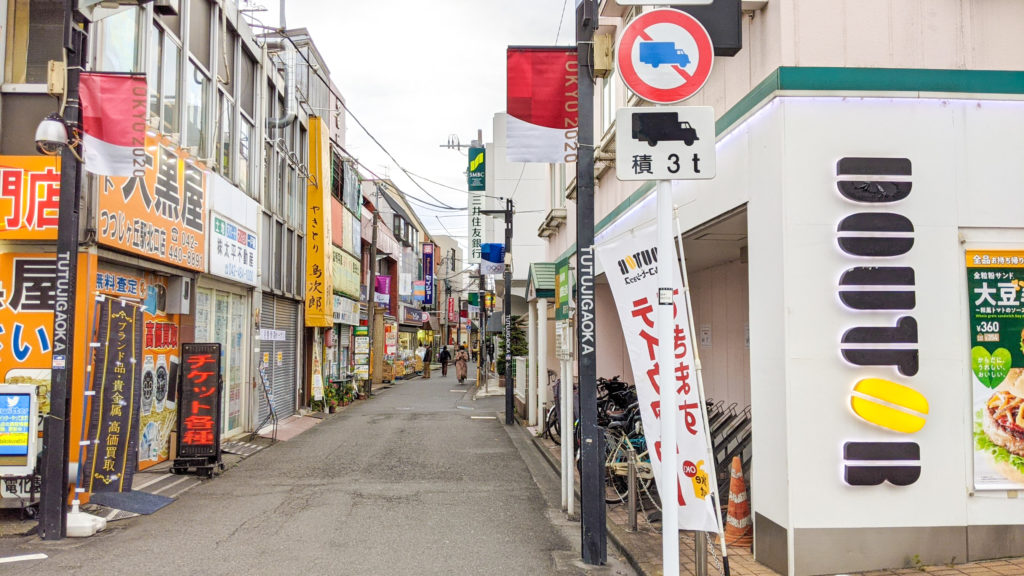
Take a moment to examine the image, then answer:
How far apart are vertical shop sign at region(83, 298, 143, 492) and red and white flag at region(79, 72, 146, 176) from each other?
1744 millimetres

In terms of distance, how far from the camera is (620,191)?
11.2 metres

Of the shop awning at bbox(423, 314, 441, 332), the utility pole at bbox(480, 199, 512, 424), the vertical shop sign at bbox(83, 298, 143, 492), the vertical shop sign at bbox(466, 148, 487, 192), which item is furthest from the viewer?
the shop awning at bbox(423, 314, 441, 332)

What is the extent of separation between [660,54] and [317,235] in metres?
16.7

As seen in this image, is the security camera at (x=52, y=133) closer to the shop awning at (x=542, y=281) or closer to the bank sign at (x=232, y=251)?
the bank sign at (x=232, y=251)

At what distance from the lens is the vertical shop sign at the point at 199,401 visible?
10469 mm

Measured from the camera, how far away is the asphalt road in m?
6.31

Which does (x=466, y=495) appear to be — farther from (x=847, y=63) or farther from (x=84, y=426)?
(x=847, y=63)

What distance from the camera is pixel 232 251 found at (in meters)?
14.0

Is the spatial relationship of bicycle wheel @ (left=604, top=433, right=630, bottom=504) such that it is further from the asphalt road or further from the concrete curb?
the asphalt road

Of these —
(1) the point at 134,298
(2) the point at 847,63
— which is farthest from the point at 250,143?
(2) the point at 847,63

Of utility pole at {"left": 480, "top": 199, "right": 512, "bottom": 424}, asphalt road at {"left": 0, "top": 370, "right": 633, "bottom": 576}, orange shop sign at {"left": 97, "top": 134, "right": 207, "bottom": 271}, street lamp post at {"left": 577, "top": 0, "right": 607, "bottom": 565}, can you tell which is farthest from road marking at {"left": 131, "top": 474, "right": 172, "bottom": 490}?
utility pole at {"left": 480, "top": 199, "right": 512, "bottom": 424}

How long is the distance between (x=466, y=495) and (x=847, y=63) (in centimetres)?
656

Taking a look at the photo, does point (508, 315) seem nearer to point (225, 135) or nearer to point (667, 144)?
point (225, 135)

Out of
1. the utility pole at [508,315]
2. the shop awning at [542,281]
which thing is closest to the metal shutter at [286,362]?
the utility pole at [508,315]
